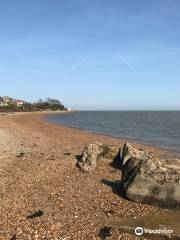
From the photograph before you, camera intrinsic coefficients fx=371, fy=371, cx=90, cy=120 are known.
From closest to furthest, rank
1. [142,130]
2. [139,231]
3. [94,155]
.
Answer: [139,231], [94,155], [142,130]

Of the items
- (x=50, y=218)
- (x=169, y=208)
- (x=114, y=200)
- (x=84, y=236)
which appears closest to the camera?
(x=84, y=236)

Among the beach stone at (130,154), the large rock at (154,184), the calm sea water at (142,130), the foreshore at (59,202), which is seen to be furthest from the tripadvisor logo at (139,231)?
the calm sea water at (142,130)

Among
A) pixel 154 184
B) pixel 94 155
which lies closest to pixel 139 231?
pixel 154 184

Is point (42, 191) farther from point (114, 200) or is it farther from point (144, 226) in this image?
point (144, 226)

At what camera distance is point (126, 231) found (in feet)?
31.8

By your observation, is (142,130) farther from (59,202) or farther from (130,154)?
(59,202)

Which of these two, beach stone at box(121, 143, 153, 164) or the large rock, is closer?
the large rock

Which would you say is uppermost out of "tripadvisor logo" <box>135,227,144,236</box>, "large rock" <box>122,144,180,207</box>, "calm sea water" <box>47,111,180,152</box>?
"large rock" <box>122,144,180,207</box>

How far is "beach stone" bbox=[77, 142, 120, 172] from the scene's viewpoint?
1684 centimetres

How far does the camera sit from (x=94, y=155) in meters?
17.4

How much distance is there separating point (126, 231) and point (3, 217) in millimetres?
3698

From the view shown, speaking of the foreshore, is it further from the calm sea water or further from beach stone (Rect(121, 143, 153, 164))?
the calm sea water

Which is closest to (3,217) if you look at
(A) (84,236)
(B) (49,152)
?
(A) (84,236)

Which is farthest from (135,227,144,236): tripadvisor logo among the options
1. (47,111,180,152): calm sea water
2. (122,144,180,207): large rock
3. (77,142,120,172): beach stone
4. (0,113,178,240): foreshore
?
(47,111,180,152): calm sea water
